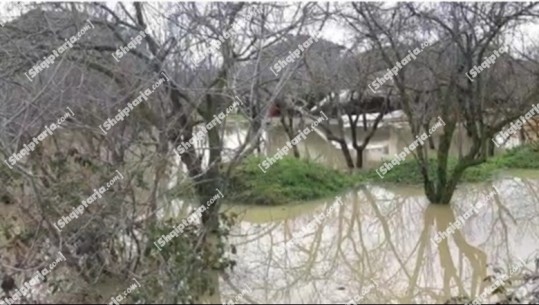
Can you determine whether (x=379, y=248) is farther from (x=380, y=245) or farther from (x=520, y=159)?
(x=520, y=159)

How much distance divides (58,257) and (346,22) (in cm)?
544

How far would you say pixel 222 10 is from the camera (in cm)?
613

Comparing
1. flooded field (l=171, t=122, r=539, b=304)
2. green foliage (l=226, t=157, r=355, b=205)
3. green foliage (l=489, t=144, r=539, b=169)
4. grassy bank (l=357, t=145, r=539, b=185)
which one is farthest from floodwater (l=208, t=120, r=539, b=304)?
green foliage (l=489, t=144, r=539, b=169)

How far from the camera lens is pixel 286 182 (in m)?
8.83

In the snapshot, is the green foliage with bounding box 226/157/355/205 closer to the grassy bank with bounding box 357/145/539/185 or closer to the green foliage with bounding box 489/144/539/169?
the grassy bank with bounding box 357/145/539/185

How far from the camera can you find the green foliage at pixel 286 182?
8281 millimetres

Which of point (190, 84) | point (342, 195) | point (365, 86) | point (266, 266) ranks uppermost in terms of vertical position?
point (365, 86)

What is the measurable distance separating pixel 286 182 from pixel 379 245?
9.68 feet

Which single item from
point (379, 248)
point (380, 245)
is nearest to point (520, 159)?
point (380, 245)

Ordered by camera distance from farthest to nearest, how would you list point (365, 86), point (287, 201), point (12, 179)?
1. point (365, 86)
2. point (287, 201)
3. point (12, 179)

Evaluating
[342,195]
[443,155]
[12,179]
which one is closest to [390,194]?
[342,195]

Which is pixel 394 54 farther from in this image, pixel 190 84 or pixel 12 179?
pixel 12 179

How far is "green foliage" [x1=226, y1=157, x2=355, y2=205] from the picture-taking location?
8281 millimetres

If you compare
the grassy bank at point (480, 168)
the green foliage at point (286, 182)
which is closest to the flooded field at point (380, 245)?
the green foliage at point (286, 182)
